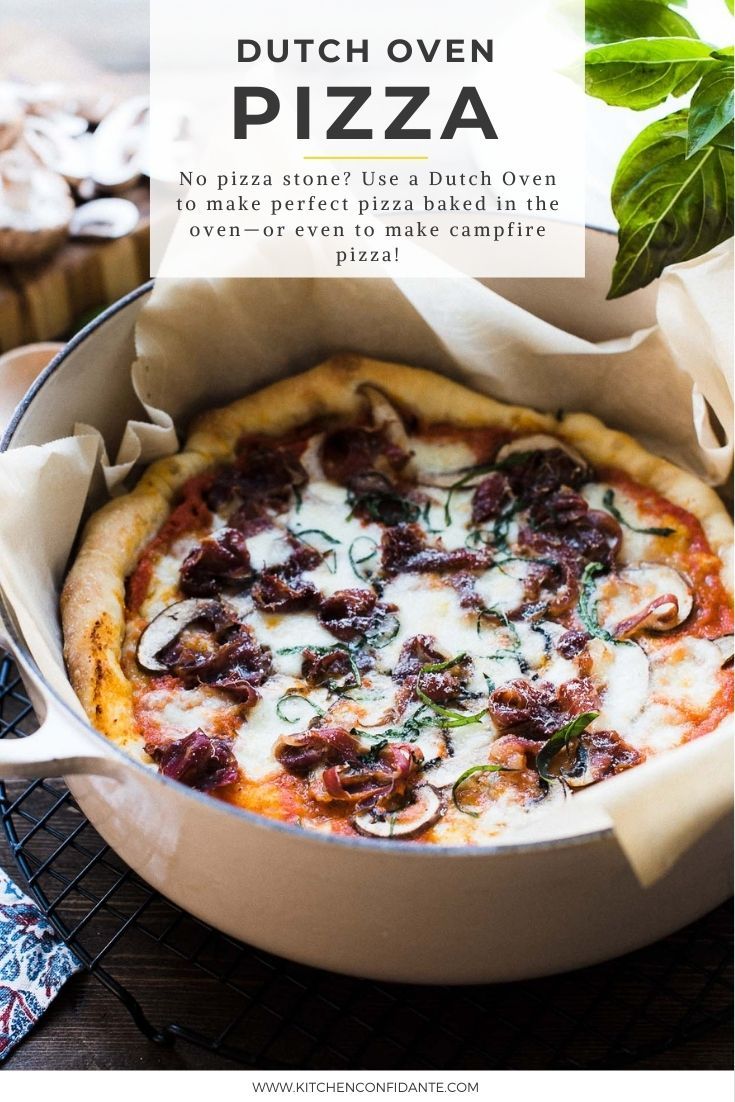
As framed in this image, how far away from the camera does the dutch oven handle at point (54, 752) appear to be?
199cm

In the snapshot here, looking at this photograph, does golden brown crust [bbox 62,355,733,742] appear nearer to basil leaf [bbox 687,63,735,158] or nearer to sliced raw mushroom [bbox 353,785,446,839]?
sliced raw mushroom [bbox 353,785,446,839]

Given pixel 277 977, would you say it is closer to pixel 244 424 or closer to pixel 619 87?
pixel 244 424

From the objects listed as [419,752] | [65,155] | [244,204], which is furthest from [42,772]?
[65,155]

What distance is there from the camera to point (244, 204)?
322 centimetres

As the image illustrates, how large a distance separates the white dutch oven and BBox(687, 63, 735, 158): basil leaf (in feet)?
4.88

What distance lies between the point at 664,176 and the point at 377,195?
0.82m

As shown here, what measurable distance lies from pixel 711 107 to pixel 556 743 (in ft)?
4.63

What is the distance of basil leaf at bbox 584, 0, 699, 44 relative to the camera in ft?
8.69

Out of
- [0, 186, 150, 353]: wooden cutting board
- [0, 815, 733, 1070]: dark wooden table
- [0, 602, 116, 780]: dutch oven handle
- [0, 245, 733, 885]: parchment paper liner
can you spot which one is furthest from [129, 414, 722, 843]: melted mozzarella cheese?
[0, 186, 150, 353]: wooden cutting board

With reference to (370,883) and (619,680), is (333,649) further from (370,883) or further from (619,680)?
(370,883)

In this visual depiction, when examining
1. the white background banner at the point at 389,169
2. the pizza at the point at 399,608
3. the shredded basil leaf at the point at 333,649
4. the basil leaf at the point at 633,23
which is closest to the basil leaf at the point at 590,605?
the pizza at the point at 399,608

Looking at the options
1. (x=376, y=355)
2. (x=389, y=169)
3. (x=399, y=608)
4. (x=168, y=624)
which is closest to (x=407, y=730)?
(x=399, y=608)

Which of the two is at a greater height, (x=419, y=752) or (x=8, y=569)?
(x=8, y=569)
